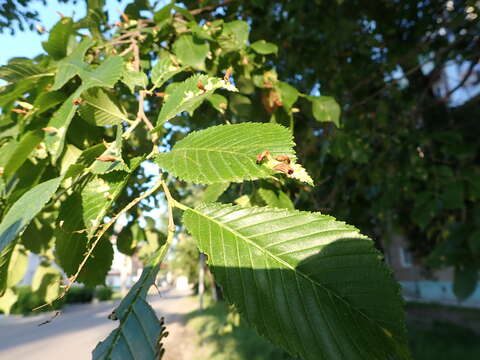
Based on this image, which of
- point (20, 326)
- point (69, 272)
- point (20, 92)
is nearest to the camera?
point (69, 272)

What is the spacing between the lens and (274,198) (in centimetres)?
94

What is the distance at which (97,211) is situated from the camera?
662 millimetres

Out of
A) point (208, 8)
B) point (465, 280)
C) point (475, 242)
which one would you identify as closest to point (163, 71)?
point (208, 8)

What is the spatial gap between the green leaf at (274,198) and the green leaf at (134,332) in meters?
0.45

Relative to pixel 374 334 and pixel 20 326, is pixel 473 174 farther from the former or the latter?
pixel 20 326

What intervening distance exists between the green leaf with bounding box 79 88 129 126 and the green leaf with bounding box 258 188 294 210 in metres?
0.41

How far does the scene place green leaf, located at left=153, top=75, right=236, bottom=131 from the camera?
2.31 feet

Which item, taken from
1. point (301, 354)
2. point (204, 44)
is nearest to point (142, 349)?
point (301, 354)

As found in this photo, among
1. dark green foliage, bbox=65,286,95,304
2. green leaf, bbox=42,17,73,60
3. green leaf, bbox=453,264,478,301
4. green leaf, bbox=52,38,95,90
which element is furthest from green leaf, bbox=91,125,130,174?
dark green foliage, bbox=65,286,95,304

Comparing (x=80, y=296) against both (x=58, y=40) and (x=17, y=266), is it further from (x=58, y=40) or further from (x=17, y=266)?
(x=58, y=40)

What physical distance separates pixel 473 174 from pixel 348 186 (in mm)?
1529

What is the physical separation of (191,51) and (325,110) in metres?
0.58

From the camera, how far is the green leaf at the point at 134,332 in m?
0.48

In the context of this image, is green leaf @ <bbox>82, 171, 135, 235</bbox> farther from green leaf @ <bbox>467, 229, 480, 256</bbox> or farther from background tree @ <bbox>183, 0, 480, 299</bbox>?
green leaf @ <bbox>467, 229, 480, 256</bbox>
